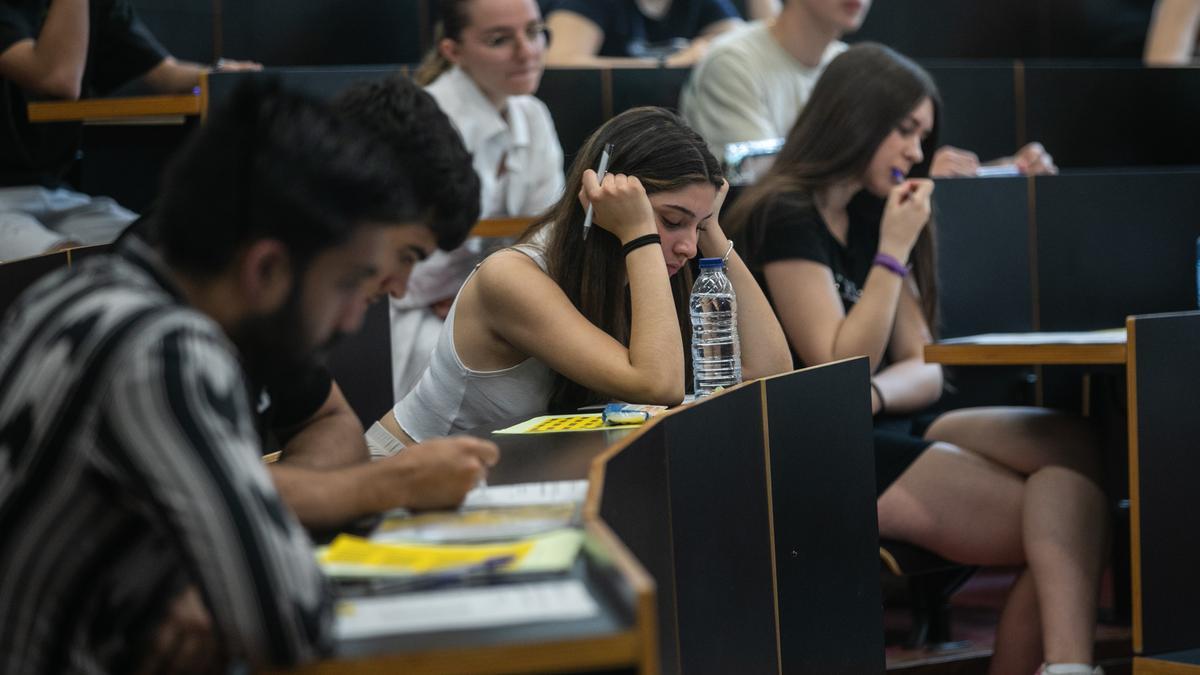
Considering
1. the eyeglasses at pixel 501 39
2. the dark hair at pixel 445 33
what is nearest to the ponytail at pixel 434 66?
the dark hair at pixel 445 33

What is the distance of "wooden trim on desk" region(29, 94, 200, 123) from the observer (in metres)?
2.99

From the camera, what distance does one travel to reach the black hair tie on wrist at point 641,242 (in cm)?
215

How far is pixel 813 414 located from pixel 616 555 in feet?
3.48

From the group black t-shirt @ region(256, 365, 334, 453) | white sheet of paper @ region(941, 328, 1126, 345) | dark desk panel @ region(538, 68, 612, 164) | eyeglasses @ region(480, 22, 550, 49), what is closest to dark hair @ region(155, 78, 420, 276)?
black t-shirt @ region(256, 365, 334, 453)

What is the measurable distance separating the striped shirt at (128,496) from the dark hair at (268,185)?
7cm

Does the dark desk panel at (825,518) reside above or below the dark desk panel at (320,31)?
below

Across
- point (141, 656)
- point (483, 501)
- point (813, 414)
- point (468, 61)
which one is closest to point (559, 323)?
point (813, 414)

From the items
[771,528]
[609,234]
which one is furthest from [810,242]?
[771,528]

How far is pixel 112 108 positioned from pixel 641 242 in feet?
4.70

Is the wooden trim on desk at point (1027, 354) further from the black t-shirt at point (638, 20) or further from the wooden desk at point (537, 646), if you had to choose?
the black t-shirt at point (638, 20)

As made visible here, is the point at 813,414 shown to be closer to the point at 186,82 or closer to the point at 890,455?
the point at 890,455

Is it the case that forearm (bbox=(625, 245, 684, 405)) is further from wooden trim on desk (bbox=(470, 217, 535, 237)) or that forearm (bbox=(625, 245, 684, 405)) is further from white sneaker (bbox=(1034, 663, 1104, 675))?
wooden trim on desk (bbox=(470, 217, 535, 237))

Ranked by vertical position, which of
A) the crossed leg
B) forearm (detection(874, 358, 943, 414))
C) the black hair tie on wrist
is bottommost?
the crossed leg

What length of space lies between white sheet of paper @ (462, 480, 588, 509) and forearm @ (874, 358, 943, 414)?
63.7 inches
